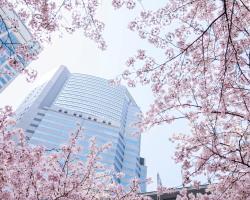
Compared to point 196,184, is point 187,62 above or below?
above

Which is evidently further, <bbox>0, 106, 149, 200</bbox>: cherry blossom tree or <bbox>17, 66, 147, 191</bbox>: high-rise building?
<bbox>17, 66, 147, 191</bbox>: high-rise building

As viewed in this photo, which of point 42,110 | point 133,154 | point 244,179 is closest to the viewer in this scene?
point 244,179

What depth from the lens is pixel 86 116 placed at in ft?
373

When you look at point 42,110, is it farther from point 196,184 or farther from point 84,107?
point 196,184

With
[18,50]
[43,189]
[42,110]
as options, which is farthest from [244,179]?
[42,110]

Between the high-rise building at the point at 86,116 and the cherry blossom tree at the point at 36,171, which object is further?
the high-rise building at the point at 86,116

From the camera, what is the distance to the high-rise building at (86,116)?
9912cm

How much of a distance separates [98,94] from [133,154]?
3640 centimetres

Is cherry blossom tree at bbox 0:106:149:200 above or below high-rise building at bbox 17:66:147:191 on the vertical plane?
Result: below

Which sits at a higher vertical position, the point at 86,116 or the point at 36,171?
the point at 86,116

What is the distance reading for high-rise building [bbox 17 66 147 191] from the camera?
99125 millimetres

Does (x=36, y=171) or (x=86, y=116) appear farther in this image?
(x=86, y=116)

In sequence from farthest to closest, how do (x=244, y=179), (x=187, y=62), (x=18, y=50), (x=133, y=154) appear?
(x=133, y=154)
(x=244, y=179)
(x=187, y=62)
(x=18, y=50)

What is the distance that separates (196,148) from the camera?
8031 mm
